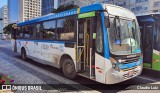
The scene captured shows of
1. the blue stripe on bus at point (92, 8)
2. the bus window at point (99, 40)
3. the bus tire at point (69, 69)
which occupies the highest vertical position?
the blue stripe on bus at point (92, 8)

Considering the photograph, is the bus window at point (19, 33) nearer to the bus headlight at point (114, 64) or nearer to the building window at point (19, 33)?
the building window at point (19, 33)

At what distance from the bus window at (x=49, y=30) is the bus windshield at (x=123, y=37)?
3384 mm

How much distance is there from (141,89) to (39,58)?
5.71m

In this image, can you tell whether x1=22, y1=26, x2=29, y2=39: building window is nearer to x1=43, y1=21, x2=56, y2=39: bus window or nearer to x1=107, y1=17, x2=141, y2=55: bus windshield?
x1=43, y1=21, x2=56, y2=39: bus window

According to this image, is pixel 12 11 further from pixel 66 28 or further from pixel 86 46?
pixel 86 46

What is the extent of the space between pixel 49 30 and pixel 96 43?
141 inches

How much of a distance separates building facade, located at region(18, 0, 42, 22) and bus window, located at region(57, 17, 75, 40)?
11641 centimetres

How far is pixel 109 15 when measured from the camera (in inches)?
217

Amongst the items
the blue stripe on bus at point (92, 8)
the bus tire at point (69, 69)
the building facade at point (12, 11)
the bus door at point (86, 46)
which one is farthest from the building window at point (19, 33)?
the building facade at point (12, 11)

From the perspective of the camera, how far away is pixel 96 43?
Answer: 5.59 metres

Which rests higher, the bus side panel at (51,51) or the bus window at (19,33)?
the bus window at (19,33)

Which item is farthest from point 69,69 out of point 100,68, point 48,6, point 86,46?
point 48,6

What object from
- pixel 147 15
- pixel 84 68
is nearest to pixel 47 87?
pixel 84 68

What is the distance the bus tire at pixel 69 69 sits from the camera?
22.5 ft
